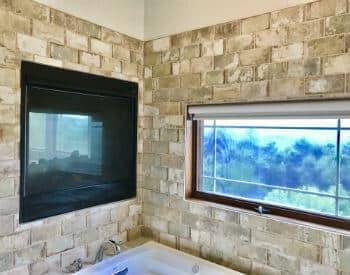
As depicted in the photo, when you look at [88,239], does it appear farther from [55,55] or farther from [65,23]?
[65,23]

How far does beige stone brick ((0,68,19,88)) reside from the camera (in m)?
1.89

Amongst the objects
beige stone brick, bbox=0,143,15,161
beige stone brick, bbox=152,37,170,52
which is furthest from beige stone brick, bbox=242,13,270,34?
beige stone brick, bbox=0,143,15,161

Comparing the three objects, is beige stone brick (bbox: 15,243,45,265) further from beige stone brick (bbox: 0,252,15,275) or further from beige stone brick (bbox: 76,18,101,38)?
beige stone brick (bbox: 76,18,101,38)

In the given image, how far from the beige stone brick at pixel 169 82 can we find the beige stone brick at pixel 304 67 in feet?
3.14

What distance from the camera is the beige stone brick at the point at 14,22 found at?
1.89 metres

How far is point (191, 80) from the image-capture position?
2.48 metres

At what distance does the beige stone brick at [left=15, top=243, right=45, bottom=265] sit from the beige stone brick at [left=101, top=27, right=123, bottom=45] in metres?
1.66

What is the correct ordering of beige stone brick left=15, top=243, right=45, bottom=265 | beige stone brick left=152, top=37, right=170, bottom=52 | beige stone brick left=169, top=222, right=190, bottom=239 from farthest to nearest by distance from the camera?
beige stone brick left=152, top=37, right=170, bottom=52 → beige stone brick left=169, top=222, right=190, bottom=239 → beige stone brick left=15, top=243, right=45, bottom=265

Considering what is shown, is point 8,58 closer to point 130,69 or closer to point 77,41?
point 77,41

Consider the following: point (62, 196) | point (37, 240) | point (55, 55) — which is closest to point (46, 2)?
point (55, 55)

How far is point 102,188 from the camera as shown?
99.3 inches

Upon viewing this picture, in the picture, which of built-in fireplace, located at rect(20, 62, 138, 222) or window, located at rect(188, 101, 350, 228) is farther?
built-in fireplace, located at rect(20, 62, 138, 222)

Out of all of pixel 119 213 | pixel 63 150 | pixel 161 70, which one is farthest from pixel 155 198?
pixel 161 70

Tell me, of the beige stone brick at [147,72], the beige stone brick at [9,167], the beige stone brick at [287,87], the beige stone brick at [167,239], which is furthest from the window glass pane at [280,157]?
the beige stone brick at [9,167]
